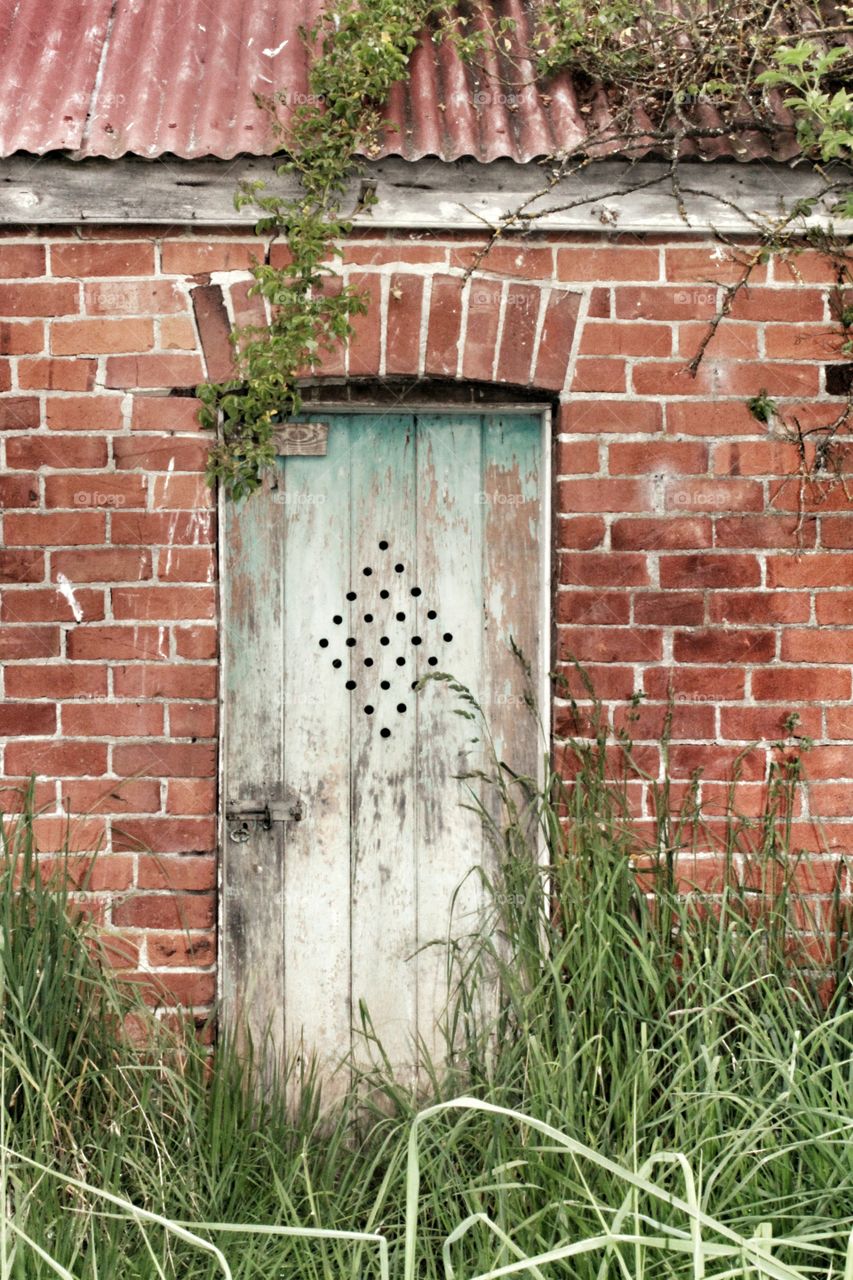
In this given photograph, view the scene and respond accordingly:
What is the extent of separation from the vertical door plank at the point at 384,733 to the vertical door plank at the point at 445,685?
0.12ft

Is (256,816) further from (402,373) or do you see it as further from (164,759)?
(402,373)

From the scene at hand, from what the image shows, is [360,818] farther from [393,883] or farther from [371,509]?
[371,509]

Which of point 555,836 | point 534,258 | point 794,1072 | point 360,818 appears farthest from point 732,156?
point 794,1072

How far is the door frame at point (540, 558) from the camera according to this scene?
339 centimetres

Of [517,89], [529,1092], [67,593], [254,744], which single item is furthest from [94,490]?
[529,1092]

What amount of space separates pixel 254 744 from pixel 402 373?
3.79ft

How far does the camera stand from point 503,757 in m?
3.51

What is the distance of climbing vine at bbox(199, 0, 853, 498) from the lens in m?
3.14

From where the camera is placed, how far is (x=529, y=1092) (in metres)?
2.81

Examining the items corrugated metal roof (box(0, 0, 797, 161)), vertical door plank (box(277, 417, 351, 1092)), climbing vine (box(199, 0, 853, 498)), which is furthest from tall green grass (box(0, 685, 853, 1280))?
corrugated metal roof (box(0, 0, 797, 161))

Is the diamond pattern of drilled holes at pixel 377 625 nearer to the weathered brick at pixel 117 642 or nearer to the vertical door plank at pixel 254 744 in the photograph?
the vertical door plank at pixel 254 744

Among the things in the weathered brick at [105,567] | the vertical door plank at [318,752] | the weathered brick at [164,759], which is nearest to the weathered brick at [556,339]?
the vertical door plank at [318,752]

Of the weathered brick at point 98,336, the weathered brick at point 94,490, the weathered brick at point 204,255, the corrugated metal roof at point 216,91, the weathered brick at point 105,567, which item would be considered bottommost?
the weathered brick at point 105,567

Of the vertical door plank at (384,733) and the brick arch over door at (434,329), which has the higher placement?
the brick arch over door at (434,329)
